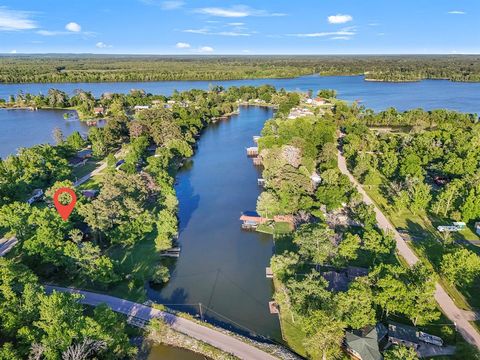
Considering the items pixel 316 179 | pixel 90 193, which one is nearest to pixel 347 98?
pixel 316 179

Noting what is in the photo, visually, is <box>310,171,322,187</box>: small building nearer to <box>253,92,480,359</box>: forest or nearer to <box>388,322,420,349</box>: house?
<box>253,92,480,359</box>: forest

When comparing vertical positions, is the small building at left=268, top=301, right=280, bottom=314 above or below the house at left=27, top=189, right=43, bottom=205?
below

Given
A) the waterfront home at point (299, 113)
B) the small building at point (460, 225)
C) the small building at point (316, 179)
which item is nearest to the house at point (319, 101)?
the waterfront home at point (299, 113)

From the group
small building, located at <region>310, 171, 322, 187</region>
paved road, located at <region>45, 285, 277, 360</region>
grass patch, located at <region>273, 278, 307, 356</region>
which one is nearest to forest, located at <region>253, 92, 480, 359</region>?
grass patch, located at <region>273, 278, 307, 356</region>

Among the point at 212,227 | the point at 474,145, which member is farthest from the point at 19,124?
the point at 474,145

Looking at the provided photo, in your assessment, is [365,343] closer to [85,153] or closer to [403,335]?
[403,335]

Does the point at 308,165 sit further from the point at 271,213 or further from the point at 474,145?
the point at 474,145

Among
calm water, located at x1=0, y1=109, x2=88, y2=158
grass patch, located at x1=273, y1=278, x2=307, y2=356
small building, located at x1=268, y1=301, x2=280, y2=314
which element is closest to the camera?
grass patch, located at x1=273, y1=278, x2=307, y2=356
